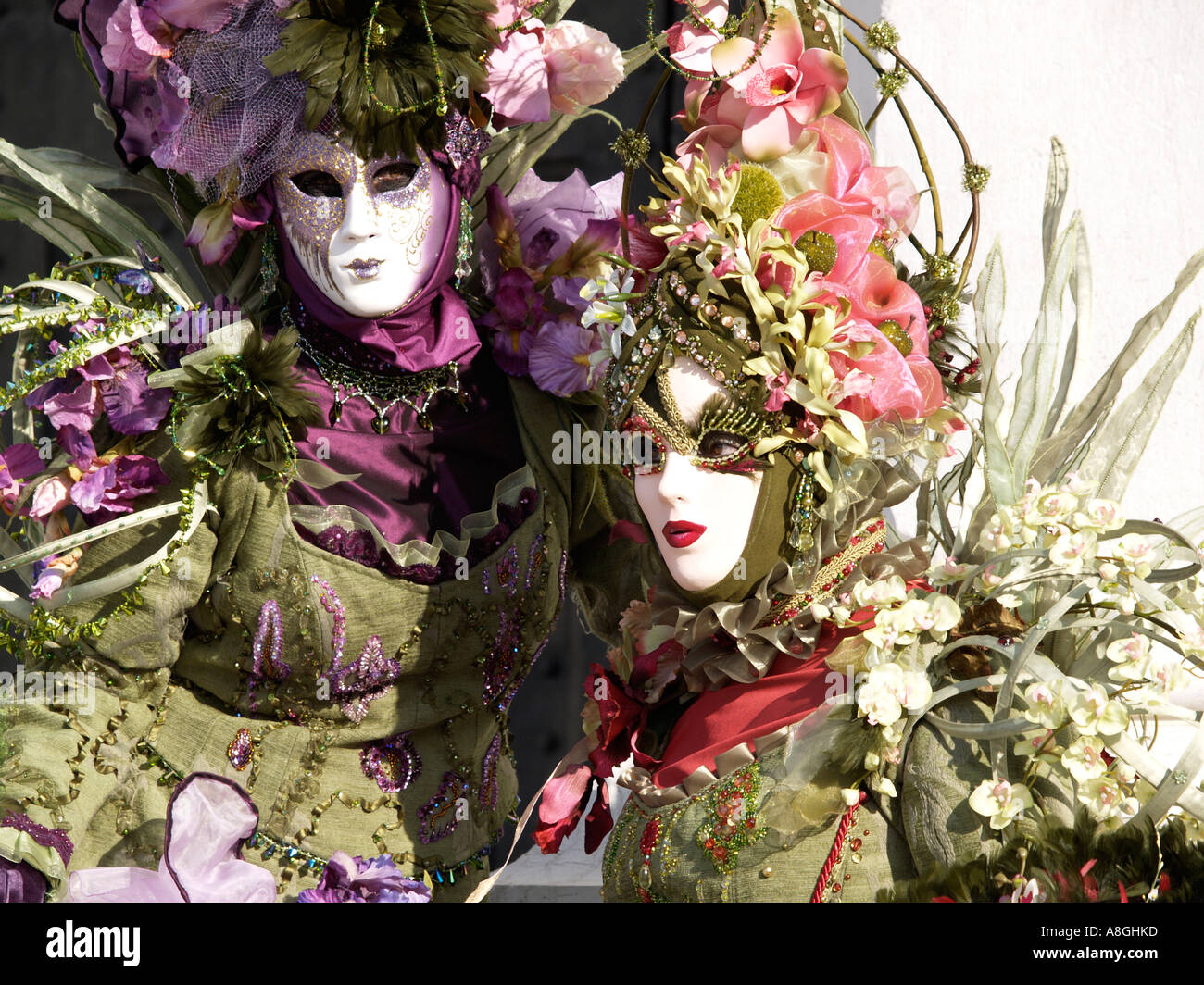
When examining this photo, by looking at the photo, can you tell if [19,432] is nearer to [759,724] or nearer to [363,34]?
[363,34]

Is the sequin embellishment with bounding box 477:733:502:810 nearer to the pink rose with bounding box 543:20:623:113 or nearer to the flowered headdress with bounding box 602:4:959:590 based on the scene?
the flowered headdress with bounding box 602:4:959:590

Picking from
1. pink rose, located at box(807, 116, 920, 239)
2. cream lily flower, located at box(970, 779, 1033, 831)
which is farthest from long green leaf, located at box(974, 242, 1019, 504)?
cream lily flower, located at box(970, 779, 1033, 831)

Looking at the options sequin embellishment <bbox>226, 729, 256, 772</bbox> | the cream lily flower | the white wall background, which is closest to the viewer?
the cream lily flower

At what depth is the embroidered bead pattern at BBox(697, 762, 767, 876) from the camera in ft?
5.41

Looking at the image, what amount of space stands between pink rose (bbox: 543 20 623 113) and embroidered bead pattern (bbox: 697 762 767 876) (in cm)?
112

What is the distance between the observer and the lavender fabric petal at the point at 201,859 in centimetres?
178

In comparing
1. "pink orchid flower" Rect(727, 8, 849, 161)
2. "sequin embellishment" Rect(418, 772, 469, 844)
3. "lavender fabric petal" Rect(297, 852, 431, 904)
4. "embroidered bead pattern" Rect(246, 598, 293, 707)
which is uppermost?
"pink orchid flower" Rect(727, 8, 849, 161)

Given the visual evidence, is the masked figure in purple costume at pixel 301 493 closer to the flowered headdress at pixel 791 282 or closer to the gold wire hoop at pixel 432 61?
the gold wire hoop at pixel 432 61

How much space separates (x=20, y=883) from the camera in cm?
184

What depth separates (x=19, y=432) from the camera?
220cm

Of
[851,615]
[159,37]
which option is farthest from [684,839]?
[159,37]

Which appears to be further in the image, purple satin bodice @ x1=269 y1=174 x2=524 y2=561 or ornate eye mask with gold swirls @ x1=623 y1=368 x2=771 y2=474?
purple satin bodice @ x1=269 y1=174 x2=524 y2=561

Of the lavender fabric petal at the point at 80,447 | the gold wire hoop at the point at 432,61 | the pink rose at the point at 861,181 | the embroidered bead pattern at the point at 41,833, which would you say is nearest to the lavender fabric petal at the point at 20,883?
the embroidered bead pattern at the point at 41,833

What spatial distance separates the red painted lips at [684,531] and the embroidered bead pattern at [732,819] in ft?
0.93
